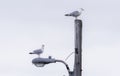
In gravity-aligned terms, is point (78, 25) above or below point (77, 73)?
above

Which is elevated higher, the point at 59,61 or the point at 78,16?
the point at 78,16

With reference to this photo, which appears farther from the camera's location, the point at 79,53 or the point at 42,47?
the point at 42,47

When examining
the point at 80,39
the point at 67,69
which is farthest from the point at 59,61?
the point at 80,39

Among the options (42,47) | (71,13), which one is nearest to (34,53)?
(42,47)

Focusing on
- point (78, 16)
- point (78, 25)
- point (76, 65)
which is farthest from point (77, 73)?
point (78, 16)

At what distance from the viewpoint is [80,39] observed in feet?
96.6

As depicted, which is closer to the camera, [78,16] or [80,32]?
[80,32]

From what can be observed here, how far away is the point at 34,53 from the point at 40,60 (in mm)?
2116

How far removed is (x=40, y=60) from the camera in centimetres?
3078

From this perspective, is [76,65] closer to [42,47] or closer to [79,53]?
[79,53]

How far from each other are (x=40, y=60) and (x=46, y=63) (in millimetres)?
392

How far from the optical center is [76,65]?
29500 millimetres

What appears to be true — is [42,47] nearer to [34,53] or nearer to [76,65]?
[34,53]

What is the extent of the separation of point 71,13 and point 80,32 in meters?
3.75
